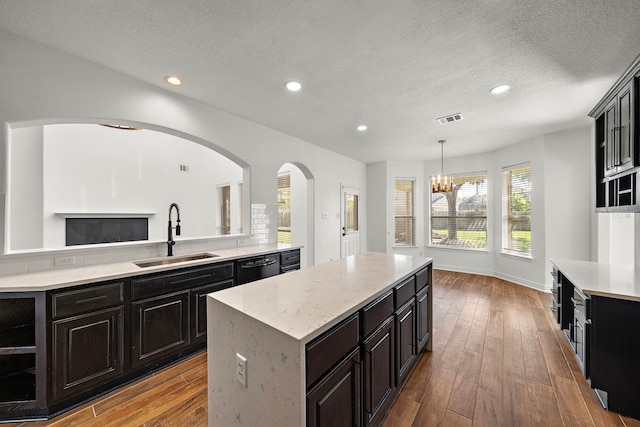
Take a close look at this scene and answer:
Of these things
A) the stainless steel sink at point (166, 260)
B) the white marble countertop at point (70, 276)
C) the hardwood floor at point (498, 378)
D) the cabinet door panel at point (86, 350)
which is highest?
the white marble countertop at point (70, 276)

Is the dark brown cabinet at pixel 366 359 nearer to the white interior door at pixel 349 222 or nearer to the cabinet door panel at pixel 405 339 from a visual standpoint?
the cabinet door panel at pixel 405 339

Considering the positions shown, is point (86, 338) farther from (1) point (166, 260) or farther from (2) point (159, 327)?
(1) point (166, 260)

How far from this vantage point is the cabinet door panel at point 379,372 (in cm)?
146

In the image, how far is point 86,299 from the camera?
6.14 ft

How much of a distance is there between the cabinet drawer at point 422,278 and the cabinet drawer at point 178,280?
75.4 inches

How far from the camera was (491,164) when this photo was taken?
5.59m

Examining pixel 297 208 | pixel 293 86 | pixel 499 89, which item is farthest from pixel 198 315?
pixel 499 89

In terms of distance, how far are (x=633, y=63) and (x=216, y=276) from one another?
4.20 metres

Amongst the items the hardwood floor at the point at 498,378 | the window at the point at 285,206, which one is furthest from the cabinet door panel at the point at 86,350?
the window at the point at 285,206

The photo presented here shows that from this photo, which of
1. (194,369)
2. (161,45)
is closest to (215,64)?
(161,45)

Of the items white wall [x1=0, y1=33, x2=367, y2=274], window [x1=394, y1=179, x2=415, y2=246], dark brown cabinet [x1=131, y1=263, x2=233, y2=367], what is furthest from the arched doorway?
window [x1=394, y1=179, x2=415, y2=246]

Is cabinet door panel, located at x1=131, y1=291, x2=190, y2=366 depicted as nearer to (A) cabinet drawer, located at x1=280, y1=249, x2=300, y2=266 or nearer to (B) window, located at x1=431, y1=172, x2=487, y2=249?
(A) cabinet drawer, located at x1=280, y1=249, x2=300, y2=266

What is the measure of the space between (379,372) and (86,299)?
2.12 metres

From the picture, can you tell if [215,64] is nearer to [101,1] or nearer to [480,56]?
[101,1]
